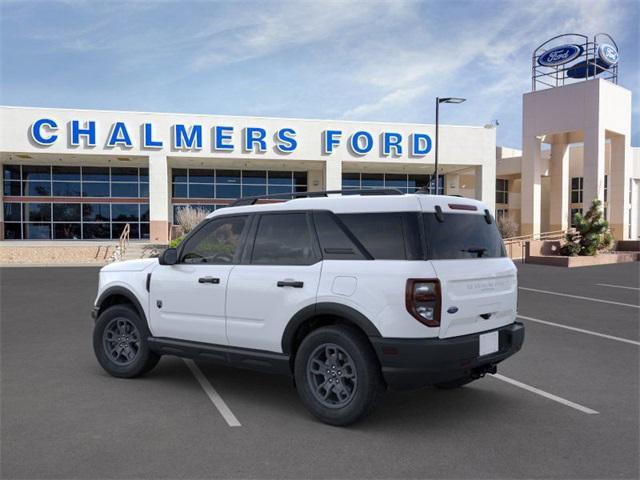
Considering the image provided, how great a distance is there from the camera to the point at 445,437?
4.38 meters

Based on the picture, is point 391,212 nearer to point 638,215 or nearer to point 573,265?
point 573,265

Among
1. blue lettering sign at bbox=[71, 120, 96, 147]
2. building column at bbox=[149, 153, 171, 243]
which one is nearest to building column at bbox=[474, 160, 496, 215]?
building column at bbox=[149, 153, 171, 243]

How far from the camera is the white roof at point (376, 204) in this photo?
4.51 m

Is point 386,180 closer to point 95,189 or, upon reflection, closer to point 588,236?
point 588,236

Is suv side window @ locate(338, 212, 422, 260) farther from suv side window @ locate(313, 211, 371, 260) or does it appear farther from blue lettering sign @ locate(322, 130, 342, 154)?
blue lettering sign @ locate(322, 130, 342, 154)

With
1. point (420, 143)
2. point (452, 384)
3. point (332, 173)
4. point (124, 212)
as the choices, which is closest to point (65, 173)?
point (124, 212)

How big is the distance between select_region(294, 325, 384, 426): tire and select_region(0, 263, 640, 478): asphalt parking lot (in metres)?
0.17

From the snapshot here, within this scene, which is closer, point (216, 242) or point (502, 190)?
point (216, 242)

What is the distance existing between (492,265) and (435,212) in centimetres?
78

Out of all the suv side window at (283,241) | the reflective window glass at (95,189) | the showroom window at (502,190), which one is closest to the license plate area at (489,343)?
the suv side window at (283,241)

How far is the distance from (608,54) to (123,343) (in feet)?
120

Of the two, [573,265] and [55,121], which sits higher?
[55,121]

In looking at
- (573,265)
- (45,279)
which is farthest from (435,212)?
(573,265)

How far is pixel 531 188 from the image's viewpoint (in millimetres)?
34500
